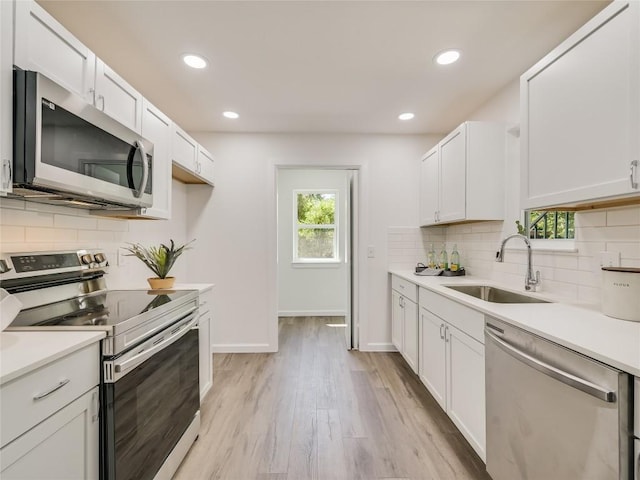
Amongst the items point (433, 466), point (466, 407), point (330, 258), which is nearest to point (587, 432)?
point (466, 407)

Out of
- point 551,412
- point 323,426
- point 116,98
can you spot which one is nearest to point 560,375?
point 551,412

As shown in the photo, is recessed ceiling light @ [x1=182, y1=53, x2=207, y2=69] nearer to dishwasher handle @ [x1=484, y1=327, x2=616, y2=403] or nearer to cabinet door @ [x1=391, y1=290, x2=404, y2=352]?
dishwasher handle @ [x1=484, y1=327, x2=616, y2=403]

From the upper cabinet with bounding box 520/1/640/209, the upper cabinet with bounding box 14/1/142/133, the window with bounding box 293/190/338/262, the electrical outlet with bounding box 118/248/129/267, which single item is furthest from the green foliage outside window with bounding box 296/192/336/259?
the upper cabinet with bounding box 520/1/640/209

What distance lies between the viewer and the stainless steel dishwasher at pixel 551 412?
Answer: 891 mm

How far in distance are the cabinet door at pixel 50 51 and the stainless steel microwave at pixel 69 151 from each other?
117 mm

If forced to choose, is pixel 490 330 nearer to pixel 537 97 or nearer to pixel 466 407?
pixel 466 407

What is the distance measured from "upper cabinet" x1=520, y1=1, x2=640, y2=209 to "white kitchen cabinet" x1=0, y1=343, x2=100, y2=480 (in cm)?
204

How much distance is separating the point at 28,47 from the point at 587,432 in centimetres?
232

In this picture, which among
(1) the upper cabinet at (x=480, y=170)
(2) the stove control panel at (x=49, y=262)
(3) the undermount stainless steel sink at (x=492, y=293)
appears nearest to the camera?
(2) the stove control panel at (x=49, y=262)

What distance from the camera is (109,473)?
1145 mm

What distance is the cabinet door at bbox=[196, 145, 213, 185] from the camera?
293cm

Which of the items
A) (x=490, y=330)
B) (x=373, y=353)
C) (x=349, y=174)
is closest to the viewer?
(x=490, y=330)

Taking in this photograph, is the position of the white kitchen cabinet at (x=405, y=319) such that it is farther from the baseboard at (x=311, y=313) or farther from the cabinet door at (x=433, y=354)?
the baseboard at (x=311, y=313)

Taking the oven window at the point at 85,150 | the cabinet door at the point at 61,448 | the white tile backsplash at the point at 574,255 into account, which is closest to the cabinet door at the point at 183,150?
the oven window at the point at 85,150
